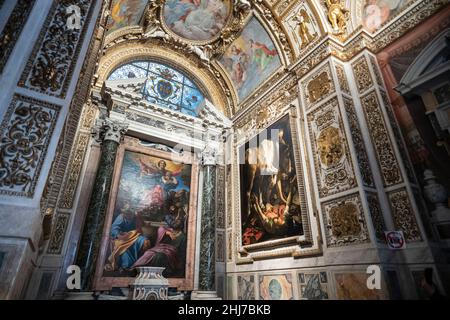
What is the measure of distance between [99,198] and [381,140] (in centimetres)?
624

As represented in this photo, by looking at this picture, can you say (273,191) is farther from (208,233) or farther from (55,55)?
(55,55)

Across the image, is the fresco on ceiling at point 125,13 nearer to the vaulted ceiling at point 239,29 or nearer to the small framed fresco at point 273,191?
the vaulted ceiling at point 239,29

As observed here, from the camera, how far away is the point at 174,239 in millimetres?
7426

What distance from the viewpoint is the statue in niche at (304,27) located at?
6.72m

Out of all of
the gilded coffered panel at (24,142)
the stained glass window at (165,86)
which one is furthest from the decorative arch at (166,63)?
the gilded coffered panel at (24,142)

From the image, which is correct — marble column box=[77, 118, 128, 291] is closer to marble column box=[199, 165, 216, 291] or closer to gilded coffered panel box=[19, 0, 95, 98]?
marble column box=[199, 165, 216, 291]

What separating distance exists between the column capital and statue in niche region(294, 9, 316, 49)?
532cm

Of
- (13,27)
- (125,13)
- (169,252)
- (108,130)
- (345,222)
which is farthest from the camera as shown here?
(125,13)

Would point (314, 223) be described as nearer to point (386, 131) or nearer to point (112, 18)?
point (386, 131)

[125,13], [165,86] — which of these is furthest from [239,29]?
[125,13]

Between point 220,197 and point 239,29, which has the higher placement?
point 239,29

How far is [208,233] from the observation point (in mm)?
7633

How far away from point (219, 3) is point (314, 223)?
6.92m

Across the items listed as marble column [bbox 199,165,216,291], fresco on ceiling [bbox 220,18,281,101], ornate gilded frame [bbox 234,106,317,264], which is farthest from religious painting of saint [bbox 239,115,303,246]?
fresco on ceiling [bbox 220,18,281,101]
